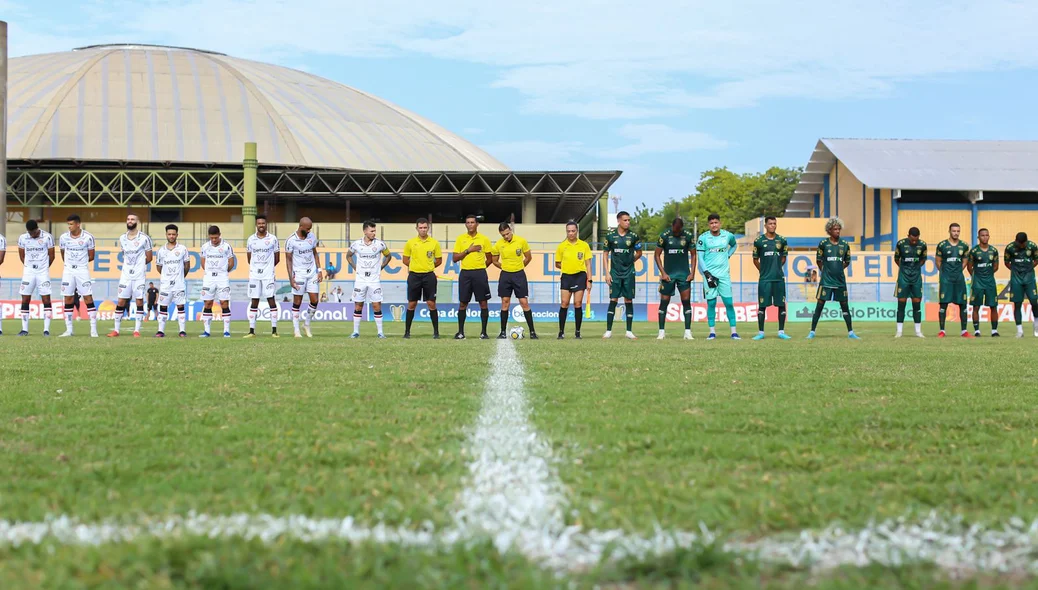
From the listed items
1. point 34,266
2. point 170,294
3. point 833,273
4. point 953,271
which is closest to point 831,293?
point 833,273

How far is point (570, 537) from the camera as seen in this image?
8.46ft

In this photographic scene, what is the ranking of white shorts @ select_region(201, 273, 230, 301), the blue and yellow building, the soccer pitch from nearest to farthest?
the soccer pitch, white shorts @ select_region(201, 273, 230, 301), the blue and yellow building

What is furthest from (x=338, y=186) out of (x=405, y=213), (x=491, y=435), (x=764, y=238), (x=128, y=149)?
(x=491, y=435)

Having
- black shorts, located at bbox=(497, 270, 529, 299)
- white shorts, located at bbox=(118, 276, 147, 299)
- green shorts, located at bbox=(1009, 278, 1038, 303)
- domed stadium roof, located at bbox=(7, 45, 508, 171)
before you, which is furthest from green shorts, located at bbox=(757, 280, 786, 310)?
domed stadium roof, located at bbox=(7, 45, 508, 171)

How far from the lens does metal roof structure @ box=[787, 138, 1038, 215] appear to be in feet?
161

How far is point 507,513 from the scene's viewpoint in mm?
2855

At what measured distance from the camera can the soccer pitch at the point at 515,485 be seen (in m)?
2.32

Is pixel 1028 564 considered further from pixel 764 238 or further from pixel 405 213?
pixel 405 213

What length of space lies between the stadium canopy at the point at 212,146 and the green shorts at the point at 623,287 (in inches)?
1278

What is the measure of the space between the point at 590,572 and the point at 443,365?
6678 mm

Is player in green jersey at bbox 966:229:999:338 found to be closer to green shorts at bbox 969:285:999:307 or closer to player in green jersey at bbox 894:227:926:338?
green shorts at bbox 969:285:999:307

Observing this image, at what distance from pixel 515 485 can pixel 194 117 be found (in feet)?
181

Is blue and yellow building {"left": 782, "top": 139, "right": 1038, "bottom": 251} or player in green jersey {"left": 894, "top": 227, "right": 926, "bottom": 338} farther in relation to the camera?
blue and yellow building {"left": 782, "top": 139, "right": 1038, "bottom": 251}

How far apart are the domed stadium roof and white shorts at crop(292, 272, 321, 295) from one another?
115 feet
